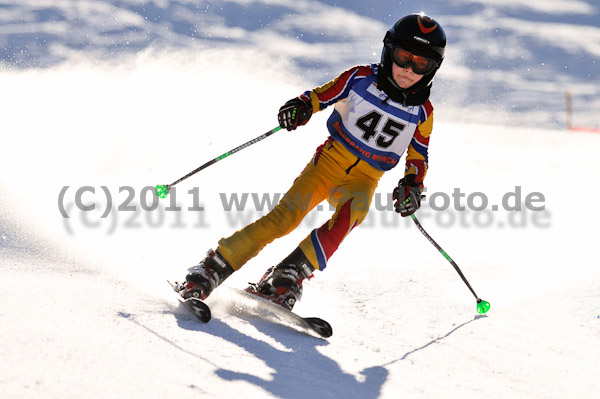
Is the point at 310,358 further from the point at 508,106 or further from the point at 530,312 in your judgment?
the point at 508,106

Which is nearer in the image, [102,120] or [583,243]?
[583,243]

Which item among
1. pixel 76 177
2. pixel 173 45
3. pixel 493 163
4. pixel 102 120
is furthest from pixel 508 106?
pixel 76 177

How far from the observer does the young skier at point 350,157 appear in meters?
3.47

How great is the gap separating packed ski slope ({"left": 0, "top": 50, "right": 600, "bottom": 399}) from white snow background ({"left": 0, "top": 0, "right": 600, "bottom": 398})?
2cm

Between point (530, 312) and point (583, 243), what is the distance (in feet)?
6.71

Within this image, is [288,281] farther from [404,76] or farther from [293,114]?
[404,76]

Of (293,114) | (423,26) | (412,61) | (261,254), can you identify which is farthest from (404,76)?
(261,254)

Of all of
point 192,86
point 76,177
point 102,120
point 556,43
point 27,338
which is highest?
point 556,43

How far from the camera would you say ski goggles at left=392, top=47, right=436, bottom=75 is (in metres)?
3.56

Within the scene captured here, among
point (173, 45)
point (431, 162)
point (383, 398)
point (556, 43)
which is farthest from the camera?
point (556, 43)

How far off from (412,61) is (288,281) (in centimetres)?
143

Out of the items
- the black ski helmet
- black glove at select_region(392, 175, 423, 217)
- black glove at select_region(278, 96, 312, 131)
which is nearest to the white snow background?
black glove at select_region(392, 175, 423, 217)

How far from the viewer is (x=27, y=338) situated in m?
2.33

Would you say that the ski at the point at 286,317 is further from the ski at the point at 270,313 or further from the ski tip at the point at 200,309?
the ski tip at the point at 200,309
